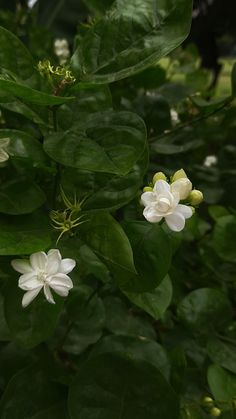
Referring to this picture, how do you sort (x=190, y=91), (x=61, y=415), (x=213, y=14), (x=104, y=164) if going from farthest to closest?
(x=213, y=14), (x=190, y=91), (x=61, y=415), (x=104, y=164)

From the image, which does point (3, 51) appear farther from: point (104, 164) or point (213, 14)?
point (213, 14)

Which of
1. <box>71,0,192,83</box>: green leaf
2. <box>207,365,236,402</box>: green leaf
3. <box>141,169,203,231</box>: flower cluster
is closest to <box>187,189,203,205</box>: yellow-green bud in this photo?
<box>141,169,203,231</box>: flower cluster

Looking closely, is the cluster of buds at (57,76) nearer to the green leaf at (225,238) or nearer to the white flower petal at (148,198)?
the white flower petal at (148,198)

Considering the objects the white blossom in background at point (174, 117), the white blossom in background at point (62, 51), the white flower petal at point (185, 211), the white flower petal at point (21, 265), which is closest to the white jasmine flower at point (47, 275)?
the white flower petal at point (21, 265)

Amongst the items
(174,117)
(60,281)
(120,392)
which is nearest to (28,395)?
(120,392)

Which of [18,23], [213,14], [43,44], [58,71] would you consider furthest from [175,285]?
[213,14]

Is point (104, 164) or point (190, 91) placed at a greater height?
point (104, 164)
